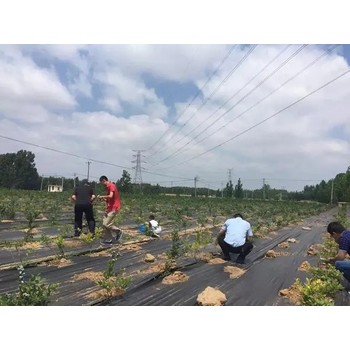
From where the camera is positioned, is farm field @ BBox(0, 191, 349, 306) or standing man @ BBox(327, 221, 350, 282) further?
standing man @ BBox(327, 221, 350, 282)

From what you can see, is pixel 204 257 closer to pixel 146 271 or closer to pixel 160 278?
pixel 146 271

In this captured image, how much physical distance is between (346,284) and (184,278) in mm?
2383

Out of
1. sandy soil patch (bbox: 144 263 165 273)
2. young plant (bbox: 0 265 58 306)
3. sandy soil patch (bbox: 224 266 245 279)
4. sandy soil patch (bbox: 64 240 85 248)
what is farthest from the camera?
sandy soil patch (bbox: 64 240 85 248)

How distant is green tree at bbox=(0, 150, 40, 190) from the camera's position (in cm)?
7025

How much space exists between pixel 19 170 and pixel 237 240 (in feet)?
241

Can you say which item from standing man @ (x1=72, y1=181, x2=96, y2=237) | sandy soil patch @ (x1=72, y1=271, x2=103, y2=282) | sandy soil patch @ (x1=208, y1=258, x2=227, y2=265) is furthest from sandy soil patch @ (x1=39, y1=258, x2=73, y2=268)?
sandy soil patch @ (x1=208, y1=258, x2=227, y2=265)

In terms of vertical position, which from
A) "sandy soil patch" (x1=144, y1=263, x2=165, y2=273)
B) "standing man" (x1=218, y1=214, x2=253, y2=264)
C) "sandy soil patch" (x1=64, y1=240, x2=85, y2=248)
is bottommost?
"sandy soil patch" (x1=144, y1=263, x2=165, y2=273)

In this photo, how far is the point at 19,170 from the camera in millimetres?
73000

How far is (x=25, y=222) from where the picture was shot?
11.6 metres

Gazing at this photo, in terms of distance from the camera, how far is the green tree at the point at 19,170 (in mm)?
70250

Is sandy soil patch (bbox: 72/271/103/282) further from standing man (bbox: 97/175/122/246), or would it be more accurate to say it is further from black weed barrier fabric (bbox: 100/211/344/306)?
standing man (bbox: 97/175/122/246)

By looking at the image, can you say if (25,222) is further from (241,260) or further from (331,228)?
(331,228)

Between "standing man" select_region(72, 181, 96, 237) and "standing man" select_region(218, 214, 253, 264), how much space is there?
3243 millimetres
